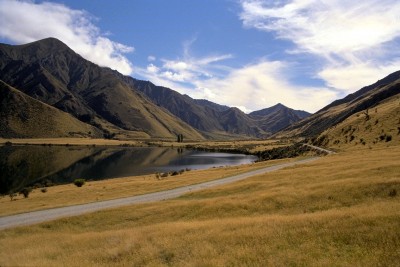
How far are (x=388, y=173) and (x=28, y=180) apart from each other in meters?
97.9

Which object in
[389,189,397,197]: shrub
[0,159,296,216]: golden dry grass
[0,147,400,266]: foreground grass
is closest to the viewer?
[0,147,400,266]: foreground grass

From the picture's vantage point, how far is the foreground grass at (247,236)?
15445 millimetres

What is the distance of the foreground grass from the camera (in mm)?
15445

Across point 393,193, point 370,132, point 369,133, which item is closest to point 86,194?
point 393,193

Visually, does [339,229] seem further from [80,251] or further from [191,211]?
[191,211]

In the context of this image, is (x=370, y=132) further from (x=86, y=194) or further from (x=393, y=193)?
(x=393, y=193)

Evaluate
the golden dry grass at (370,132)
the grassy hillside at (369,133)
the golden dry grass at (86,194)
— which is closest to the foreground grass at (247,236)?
the golden dry grass at (86,194)

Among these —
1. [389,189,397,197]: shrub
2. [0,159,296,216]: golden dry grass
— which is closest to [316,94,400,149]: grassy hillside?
[0,159,296,216]: golden dry grass

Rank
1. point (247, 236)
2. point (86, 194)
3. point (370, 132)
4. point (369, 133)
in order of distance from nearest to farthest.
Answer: point (247, 236), point (86, 194), point (369, 133), point (370, 132)

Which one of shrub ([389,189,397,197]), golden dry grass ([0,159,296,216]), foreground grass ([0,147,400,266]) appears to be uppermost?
shrub ([389,189,397,197])

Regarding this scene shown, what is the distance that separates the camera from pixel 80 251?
2019 centimetres

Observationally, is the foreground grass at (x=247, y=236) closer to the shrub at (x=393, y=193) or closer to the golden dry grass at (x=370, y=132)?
the shrub at (x=393, y=193)

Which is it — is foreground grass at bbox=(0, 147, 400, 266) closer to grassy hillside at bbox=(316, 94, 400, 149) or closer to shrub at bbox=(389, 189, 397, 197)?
shrub at bbox=(389, 189, 397, 197)

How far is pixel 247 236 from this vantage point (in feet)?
62.1
